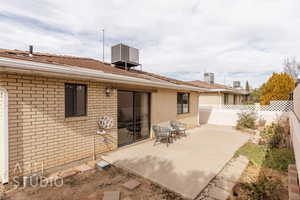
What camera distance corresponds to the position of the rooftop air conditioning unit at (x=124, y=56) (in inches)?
342

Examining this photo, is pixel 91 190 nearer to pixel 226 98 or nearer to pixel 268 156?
pixel 268 156

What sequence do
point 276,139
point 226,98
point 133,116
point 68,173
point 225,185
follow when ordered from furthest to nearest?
point 226,98 < point 133,116 < point 276,139 < point 68,173 < point 225,185

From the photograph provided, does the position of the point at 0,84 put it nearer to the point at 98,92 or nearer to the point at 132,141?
the point at 98,92

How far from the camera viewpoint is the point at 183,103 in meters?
9.42

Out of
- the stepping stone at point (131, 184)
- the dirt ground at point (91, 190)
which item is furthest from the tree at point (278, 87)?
the stepping stone at point (131, 184)

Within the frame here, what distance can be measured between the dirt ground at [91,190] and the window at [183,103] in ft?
19.7

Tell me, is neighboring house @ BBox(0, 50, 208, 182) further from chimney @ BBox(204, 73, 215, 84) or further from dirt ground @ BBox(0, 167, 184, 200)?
chimney @ BBox(204, 73, 215, 84)

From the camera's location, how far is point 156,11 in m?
6.11

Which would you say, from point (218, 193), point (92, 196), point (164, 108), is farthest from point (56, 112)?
point (164, 108)

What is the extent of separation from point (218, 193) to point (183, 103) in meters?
6.73

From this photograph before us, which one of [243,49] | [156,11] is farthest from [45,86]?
[243,49]

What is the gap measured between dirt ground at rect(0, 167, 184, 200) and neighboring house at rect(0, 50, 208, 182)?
688 mm

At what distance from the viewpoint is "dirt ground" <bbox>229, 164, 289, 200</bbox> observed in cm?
292

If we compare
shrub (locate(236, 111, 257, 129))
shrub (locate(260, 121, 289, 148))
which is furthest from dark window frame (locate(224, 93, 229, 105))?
shrub (locate(260, 121, 289, 148))
